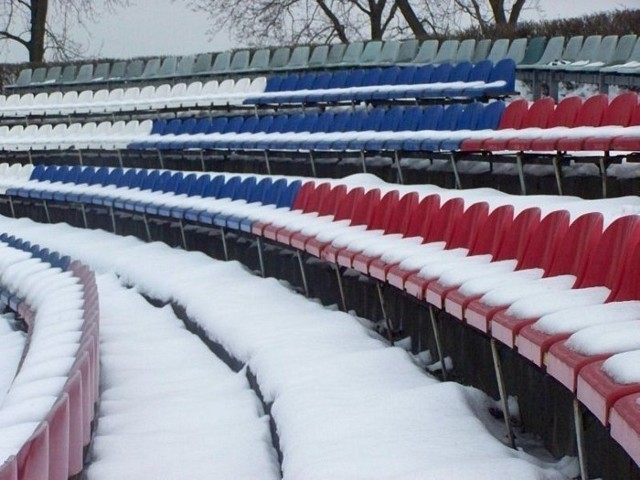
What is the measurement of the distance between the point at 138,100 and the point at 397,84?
192cm

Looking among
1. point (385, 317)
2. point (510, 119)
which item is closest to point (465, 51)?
point (510, 119)

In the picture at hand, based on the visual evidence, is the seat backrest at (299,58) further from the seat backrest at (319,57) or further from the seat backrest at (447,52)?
the seat backrest at (447,52)

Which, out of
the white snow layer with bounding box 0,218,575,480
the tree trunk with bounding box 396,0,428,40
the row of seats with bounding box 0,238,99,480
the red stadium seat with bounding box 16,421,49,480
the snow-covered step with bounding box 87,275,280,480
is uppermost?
the tree trunk with bounding box 396,0,428,40

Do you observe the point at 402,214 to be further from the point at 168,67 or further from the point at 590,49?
the point at 168,67

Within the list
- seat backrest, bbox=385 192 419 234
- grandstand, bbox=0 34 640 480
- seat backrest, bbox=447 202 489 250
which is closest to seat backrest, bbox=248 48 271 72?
grandstand, bbox=0 34 640 480

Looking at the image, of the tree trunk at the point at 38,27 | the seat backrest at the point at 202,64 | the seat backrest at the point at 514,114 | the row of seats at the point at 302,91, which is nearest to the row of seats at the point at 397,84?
the row of seats at the point at 302,91

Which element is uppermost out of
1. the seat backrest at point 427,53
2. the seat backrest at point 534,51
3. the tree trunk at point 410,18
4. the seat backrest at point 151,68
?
the tree trunk at point 410,18

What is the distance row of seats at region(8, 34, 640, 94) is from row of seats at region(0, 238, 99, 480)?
2.46 metres

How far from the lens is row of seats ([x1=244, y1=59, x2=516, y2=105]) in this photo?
4133mm

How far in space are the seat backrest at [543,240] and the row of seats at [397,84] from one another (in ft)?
8.08

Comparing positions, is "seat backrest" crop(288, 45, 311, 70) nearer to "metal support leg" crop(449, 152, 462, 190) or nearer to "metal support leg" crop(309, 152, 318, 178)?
"metal support leg" crop(309, 152, 318, 178)

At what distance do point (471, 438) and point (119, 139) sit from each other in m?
3.96

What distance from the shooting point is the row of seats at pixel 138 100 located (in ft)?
18.0

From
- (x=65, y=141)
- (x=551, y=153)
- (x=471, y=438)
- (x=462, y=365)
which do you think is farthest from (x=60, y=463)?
(x=65, y=141)
